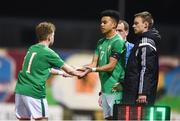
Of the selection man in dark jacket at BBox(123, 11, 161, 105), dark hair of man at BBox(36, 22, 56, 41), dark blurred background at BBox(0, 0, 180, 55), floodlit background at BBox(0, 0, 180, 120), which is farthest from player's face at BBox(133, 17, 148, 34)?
dark blurred background at BBox(0, 0, 180, 55)

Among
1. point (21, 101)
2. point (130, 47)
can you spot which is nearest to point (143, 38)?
point (130, 47)

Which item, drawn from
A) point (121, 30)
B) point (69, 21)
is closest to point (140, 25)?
point (121, 30)

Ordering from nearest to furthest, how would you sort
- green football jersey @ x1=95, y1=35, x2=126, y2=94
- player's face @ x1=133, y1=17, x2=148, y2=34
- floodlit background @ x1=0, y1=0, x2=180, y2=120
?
player's face @ x1=133, y1=17, x2=148, y2=34 → green football jersey @ x1=95, y1=35, x2=126, y2=94 → floodlit background @ x1=0, y1=0, x2=180, y2=120

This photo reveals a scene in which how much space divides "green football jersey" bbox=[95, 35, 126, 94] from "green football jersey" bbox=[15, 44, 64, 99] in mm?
495

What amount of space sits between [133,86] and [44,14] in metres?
8.45

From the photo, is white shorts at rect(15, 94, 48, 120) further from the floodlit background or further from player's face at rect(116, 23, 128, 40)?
the floodlit background

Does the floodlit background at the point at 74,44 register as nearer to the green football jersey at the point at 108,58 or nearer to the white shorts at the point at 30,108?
the green football jersey at the point at 108,58

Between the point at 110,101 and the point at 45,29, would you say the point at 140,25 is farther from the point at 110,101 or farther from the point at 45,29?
the point at 45,29

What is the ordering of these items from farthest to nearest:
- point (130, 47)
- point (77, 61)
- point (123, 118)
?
point (77, 61), point (130, 47), point (123, 118)

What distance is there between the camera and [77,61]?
532 inches

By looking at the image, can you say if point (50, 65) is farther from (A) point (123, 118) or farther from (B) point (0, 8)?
(B) point (0, 8)

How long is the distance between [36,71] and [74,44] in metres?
7.69

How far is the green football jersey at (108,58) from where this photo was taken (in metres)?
8.09

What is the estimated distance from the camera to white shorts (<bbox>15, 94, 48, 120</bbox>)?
7.99 metres
